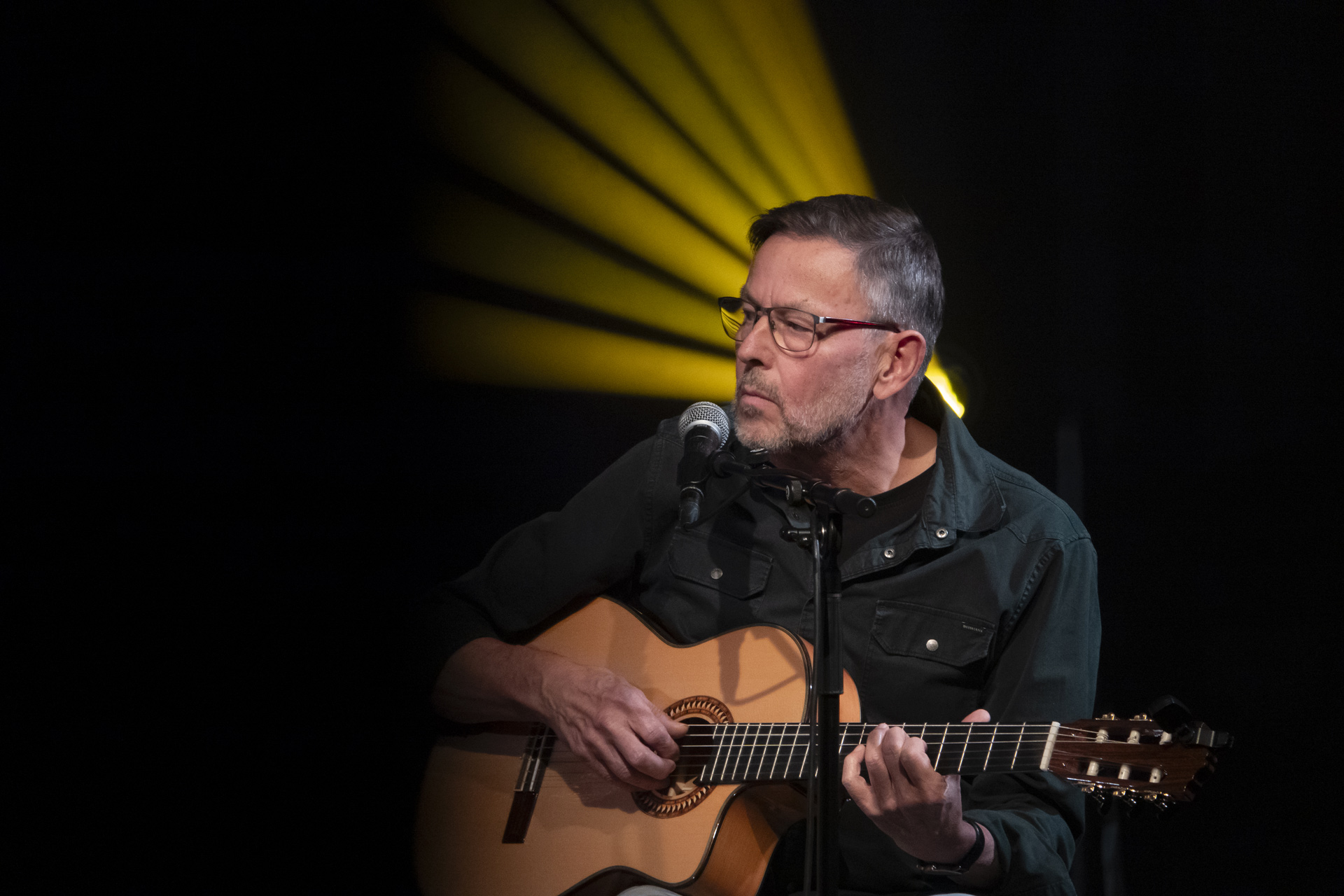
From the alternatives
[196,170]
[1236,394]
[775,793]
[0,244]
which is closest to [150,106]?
[196,170]

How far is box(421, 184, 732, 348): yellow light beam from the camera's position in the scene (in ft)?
10.8

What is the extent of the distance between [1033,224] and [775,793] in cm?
224

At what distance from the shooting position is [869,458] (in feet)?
8.87

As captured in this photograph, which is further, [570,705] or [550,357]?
[550,357]

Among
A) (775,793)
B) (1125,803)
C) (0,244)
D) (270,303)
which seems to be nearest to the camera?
(1125,803)

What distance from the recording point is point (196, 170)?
2.74 m

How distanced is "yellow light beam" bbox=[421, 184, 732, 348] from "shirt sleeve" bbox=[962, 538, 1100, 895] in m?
1.51

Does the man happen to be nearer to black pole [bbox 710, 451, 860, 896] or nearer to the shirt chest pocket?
the shirt chest pocket

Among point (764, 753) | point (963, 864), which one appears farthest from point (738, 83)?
point (963, 864)

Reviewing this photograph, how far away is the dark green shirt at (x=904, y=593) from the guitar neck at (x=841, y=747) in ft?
0.84

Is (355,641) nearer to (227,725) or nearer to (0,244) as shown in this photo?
(227,725)

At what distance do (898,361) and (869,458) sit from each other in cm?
26

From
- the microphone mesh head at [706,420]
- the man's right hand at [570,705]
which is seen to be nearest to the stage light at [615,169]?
the man's right hand at [570,705]

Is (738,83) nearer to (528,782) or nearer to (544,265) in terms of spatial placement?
(544,265)
